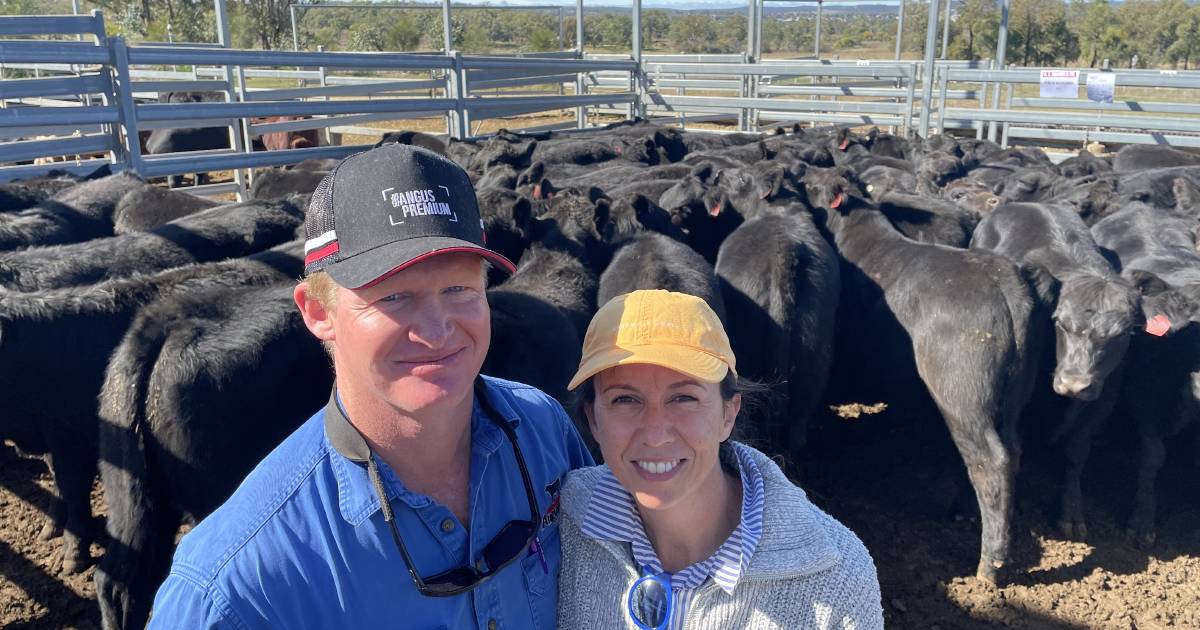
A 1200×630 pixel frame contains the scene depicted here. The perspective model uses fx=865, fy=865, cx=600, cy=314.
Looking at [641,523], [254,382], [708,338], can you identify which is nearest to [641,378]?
[708,338]

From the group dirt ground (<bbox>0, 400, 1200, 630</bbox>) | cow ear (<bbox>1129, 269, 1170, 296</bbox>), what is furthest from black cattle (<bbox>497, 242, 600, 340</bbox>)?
cow ear (<bbox>1129, 269, 1170, 296</bbox>)

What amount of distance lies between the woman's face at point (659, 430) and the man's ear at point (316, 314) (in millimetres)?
599

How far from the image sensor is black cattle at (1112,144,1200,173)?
11.2 metres

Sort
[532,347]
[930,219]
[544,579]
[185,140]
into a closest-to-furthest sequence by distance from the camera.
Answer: [544,579], [532,347], [930,219], [185,140]

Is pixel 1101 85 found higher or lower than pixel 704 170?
higher

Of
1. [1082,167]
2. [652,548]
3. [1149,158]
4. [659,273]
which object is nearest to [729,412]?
[652,548]

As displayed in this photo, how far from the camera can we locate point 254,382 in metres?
3.58

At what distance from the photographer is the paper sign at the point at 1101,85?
11.0 metres

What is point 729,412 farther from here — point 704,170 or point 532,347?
point 704,170

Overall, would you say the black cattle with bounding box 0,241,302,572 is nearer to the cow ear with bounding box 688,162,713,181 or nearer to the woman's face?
the woman's face

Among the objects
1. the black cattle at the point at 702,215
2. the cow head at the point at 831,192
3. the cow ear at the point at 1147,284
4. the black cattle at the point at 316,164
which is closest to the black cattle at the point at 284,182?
the black cattle at the point at 316,164

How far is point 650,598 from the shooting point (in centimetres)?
188

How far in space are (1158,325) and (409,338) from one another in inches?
174

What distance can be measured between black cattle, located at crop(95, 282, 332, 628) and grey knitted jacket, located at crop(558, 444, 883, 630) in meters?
2.09
